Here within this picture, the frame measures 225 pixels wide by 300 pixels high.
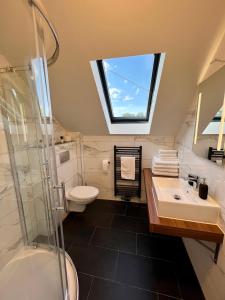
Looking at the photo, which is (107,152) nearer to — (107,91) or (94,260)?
(107,91)

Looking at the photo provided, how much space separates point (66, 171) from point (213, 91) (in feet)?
6.79

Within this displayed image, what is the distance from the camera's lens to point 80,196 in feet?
6.88

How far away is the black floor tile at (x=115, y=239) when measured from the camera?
1731 mm

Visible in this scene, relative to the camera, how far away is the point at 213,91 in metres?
1.28

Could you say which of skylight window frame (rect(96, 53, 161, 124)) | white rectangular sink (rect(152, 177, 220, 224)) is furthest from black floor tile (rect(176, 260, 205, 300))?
skylight window frame (rect(96, 53, 161, 124))

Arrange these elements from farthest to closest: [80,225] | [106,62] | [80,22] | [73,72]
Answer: [80,225] < [106,62] < [73,72] < [80,22]

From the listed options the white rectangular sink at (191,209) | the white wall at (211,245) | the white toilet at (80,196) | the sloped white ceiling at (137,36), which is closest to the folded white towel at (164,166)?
the white wall at (211,245)

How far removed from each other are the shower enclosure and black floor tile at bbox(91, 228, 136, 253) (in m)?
0.67

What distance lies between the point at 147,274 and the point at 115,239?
0.54m

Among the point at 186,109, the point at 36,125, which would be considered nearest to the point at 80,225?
the point at 36,125

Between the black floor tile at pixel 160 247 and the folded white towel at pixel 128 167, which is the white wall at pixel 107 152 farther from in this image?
the black floor tile at pixel 160 247

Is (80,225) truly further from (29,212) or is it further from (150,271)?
(150,271)

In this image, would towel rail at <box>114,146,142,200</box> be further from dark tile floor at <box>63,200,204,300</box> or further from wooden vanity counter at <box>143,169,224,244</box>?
wooden vanity counter at <box>143,169,224,244</box>

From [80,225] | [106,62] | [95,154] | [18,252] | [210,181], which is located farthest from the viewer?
[95,154]
